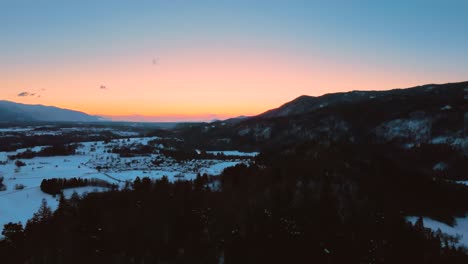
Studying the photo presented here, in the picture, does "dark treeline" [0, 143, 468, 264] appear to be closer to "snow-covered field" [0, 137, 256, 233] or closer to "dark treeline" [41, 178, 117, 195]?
"snow-covered field" [0, 137, 256, 233]

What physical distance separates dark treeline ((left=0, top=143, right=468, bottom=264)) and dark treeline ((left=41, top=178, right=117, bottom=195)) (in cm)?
2195

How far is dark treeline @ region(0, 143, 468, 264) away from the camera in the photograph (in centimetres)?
4456

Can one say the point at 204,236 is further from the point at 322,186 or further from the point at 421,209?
the point at 421,209

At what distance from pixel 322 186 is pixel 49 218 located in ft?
155

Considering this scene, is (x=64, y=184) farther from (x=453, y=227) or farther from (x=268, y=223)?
(x=453, y=227)

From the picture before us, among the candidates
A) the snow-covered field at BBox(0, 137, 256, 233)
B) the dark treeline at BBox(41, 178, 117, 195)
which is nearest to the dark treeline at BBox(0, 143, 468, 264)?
the snow-covered field at BBox(0, 137, 256, 233)

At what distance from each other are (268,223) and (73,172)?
340ft

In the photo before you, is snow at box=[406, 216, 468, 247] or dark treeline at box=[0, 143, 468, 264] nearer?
dark treeline at box=[0, 143, 468, 264]

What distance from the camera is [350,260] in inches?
1658

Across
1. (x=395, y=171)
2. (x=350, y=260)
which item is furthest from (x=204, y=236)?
(x=395, y=171)

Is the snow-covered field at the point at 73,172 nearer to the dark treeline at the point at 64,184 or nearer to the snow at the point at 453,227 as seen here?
the dark treeline at the point at 64,184

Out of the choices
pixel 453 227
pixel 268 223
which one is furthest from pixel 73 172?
pixel 453 227

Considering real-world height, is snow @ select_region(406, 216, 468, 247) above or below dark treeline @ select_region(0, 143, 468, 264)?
below

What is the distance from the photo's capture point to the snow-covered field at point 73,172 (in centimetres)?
8156
